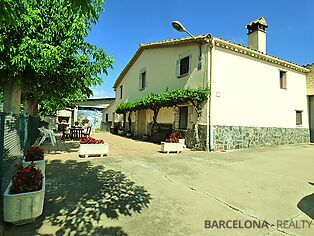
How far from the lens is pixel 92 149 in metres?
8.80

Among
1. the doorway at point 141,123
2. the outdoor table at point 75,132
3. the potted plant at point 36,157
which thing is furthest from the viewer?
the doorway at point 141,123

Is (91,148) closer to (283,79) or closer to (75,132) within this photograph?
(75,132)

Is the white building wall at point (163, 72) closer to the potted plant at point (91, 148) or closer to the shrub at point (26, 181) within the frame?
the potted plant at point (91, 148)

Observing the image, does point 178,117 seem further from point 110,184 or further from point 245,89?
point 110,184

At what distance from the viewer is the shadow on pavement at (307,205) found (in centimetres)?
416

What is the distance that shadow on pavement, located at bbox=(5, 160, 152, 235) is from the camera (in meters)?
3.36

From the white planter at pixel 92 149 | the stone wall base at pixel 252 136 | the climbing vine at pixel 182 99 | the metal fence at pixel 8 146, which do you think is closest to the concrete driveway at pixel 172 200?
the metal fence at pixel 8 146

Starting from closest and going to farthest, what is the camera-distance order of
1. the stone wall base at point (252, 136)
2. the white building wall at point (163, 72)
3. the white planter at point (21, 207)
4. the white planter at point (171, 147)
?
1. the white planter at point (21, 207)
2. the white planter at point (171, 147)
3. the stone wall base at point (252, 136)
4. the white building wall at point (163, 72)

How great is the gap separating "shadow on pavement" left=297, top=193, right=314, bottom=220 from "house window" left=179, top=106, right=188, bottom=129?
28.4 ft

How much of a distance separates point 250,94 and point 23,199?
1235 cm

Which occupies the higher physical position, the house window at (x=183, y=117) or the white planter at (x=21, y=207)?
the house window at (x=183, y=117)

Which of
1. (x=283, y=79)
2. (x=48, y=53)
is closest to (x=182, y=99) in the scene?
(x=48, y=53)

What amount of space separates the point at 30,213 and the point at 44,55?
4.39 metres

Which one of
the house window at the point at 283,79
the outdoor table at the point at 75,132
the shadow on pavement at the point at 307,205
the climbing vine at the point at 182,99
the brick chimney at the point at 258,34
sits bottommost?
the shadow on pavement at the point at 307,205
